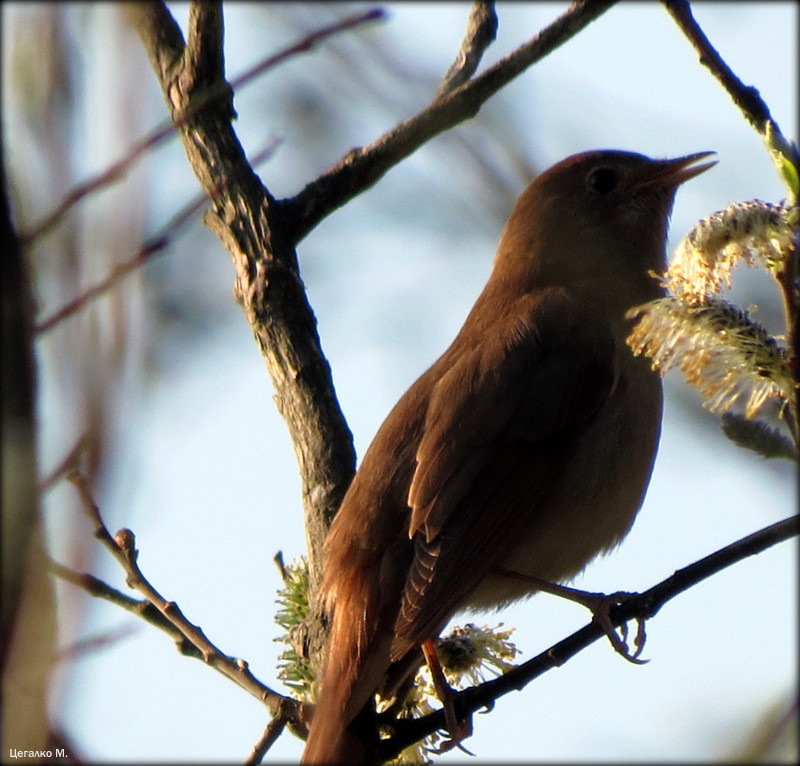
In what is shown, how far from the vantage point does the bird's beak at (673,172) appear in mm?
5117

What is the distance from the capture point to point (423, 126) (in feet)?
13.4

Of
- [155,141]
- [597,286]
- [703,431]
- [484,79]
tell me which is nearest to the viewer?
[155,141]

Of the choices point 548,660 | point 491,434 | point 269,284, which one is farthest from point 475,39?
point 548,660

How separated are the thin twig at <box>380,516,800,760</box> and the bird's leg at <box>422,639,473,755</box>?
0.02m

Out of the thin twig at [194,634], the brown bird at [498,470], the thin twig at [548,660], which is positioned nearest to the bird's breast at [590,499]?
the brown bird at [498,470]

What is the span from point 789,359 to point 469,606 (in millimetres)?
2325

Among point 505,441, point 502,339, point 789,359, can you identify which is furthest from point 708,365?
point 502,339

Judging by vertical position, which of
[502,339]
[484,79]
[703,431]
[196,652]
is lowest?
[703,431]

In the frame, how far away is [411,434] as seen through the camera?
13.6ft

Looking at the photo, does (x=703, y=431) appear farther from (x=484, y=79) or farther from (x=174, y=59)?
(x=174, y=59)

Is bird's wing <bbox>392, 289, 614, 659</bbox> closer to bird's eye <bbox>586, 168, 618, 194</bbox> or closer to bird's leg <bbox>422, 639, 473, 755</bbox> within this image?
bird's leg <bbox>422, 639, 473, 755</bbox>

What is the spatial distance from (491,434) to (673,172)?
1.70m

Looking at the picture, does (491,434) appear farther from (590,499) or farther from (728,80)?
(728,80)

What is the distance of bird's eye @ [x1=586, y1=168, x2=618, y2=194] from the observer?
17.4 ft
